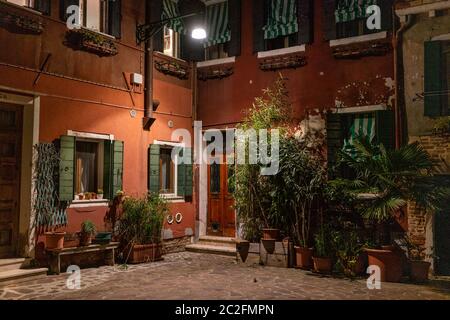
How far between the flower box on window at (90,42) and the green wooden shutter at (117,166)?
2.14 metres

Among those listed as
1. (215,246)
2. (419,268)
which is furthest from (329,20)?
(215,246)

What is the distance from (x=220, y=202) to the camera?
37.8 feet

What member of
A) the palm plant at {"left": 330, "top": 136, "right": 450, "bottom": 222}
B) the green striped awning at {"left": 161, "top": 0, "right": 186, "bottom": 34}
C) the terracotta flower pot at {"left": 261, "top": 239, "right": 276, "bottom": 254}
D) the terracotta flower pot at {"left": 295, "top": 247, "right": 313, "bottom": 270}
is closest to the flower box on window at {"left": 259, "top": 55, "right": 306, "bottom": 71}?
the green striped awning at {"left": 161, "top": 0, "right": 186, "bottom": 34}

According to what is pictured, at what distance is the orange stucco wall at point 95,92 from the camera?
808cm

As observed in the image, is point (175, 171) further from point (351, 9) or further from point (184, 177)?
point (351, 9)

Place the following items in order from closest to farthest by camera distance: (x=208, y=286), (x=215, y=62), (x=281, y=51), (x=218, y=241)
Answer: (x=208, y=286), (x=281, y=51), (x=218, y=241), (x=215, y=62)

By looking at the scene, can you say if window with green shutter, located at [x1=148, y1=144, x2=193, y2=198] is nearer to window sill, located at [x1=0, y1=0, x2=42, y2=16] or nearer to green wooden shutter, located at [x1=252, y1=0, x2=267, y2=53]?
green wooden shutter, located at [x1=252, y1=0, x2=267, y2=53]

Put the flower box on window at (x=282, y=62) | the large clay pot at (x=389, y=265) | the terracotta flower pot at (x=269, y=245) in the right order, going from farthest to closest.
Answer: the flower box on window at (x=282, y=62)
the terracotta flower pot at (x=269, y=245)
the large clay pot at (x=389, y=265)

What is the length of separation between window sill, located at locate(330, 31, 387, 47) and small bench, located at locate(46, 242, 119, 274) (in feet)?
22.8

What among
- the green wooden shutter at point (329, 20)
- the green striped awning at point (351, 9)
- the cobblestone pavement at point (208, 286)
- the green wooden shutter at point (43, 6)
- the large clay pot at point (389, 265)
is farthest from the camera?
the green wooden shutter at point (329, 20)

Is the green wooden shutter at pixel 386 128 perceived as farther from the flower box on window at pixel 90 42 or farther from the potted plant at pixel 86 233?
the potted plant at pixel 86 233

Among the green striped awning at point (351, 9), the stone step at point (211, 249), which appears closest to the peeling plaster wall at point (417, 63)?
the green striped awning at point (351, 9)

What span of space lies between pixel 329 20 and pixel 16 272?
8.73 metres
